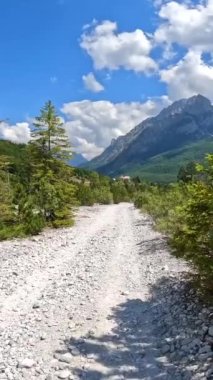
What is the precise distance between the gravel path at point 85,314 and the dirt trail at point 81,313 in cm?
2

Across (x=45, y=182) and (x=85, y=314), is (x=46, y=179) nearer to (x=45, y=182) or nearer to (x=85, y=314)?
(x=45, y=182)

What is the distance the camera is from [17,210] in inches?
1363

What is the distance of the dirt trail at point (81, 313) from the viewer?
29.3 ft

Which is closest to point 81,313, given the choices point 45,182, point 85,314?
point 85,314

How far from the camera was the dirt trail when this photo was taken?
8.95 m

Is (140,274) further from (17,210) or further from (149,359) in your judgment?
(17,210)

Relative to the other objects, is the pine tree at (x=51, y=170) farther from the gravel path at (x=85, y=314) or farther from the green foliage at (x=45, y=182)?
the gravel path at (x=85, y=314)

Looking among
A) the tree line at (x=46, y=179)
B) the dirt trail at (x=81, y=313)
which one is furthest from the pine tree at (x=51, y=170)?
the dirt trail at (x=81, y=313)

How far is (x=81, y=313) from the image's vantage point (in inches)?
483

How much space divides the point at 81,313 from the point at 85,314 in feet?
0.52

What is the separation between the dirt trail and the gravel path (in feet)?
0.07

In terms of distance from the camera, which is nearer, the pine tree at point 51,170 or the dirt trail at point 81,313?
the dirt trail at point 81,313

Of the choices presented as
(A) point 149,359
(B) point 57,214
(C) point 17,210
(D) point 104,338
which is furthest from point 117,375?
(B) point 57,214

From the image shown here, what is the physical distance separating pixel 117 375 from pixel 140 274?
848 cm
